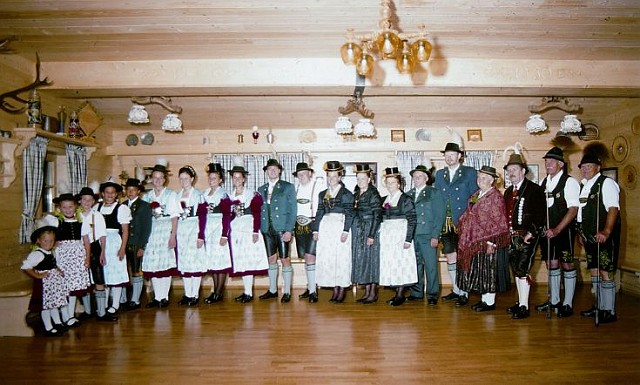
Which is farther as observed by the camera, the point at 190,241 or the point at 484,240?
the point at 190,241

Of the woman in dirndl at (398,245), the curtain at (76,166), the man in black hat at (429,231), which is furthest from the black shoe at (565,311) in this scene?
the curtain at (76,166)

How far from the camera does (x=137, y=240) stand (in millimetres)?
5027

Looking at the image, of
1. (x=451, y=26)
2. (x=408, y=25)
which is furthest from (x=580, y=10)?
(x=408, y=25)

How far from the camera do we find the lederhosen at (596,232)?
4.22 meters

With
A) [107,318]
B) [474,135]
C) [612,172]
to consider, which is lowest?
[107,318]

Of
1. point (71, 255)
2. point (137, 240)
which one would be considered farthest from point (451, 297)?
point (71, 255)

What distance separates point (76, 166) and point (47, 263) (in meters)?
2.12

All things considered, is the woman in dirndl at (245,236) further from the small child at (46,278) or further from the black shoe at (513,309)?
the black shoe at (513,309)

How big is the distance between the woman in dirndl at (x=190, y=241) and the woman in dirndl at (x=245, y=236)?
35 cm

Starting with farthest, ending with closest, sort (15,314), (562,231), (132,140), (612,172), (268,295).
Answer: (132,140)
(612,172)
(268,295)
(562,231)
(15,314)

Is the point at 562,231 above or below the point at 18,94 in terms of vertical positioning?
below

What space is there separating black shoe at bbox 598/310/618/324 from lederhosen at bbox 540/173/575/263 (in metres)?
0.59

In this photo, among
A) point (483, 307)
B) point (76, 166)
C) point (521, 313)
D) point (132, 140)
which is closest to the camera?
point (521, 313)

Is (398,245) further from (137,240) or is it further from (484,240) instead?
(137,240)
